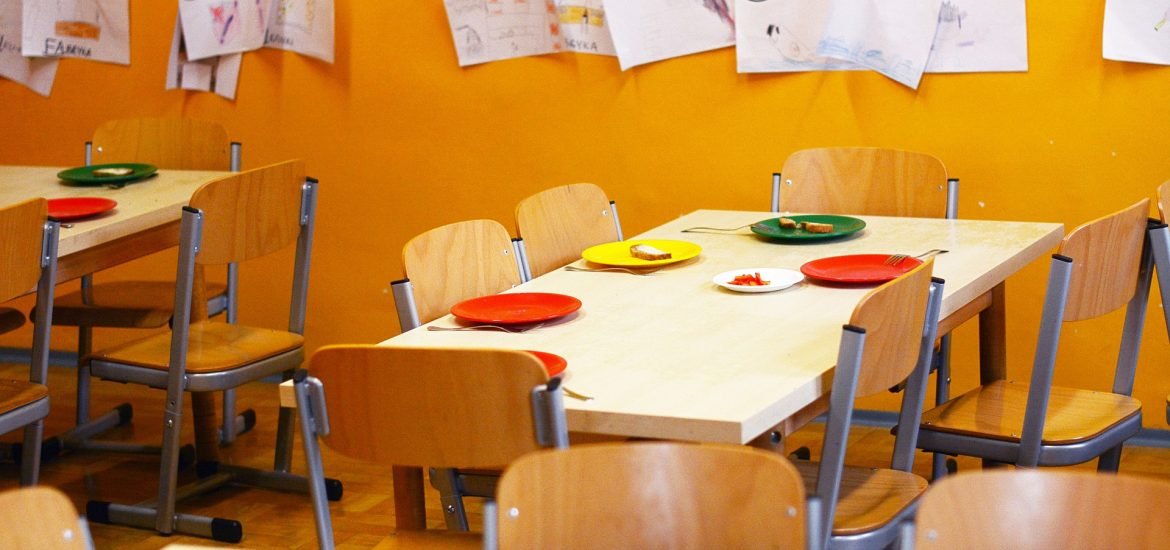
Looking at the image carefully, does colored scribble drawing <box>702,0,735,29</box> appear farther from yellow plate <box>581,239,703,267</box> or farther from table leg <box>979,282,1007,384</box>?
table leg <box>979,282,1007,384</box>

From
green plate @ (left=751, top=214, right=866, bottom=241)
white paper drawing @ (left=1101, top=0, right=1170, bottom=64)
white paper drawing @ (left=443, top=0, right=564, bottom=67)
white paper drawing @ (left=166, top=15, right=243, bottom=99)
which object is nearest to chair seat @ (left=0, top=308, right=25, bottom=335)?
white paper drawing @ (left=166, top=15, right=243, bottom=99)

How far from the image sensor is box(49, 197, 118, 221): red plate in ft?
9.98

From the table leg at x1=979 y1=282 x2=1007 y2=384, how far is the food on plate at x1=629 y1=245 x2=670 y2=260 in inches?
26.1

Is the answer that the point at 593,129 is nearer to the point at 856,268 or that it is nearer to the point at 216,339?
the point at 216,339

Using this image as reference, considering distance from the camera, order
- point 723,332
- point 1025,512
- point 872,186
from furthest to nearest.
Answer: point 872,186 < point 723,332 < point 1025,512

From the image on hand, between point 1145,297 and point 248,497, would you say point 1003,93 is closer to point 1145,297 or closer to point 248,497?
point 1145,297

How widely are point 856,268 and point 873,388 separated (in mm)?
499

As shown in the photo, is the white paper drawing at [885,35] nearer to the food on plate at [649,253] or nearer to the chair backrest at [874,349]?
the food on plate at [649,253]

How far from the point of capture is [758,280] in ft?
7.78

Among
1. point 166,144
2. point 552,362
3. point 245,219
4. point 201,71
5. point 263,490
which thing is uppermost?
point 201,71

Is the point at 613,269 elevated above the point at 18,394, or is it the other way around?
the point at 613,269

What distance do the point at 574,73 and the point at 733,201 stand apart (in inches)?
23.0

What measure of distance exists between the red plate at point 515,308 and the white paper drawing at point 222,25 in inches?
87.3

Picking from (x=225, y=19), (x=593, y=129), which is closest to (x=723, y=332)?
(x=593, y=129)
